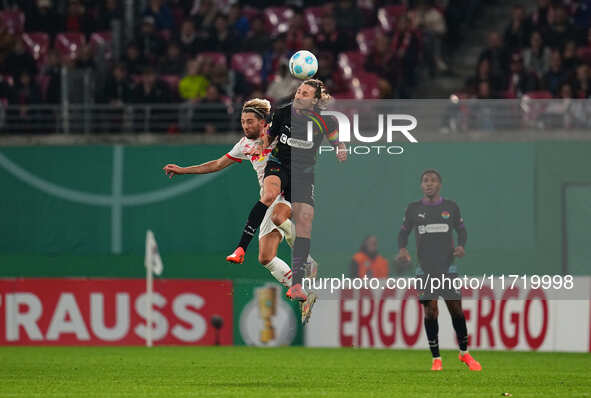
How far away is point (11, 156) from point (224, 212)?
12.0 ft

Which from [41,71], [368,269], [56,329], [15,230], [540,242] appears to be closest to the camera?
[540,242]

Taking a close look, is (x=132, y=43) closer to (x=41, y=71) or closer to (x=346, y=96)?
(x=41, y=71)

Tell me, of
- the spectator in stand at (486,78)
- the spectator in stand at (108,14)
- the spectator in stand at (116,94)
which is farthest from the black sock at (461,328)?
the spectator in stand at (108,14)

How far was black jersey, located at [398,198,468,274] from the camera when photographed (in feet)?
43.4

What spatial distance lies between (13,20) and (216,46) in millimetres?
4257

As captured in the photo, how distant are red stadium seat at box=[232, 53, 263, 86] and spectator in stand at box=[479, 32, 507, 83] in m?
4.04

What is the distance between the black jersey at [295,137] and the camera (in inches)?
460

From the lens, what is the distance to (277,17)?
23312mm

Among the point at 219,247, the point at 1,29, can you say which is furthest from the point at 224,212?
the point at 1,29

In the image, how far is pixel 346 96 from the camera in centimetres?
2080

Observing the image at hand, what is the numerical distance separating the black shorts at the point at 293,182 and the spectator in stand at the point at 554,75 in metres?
8.70

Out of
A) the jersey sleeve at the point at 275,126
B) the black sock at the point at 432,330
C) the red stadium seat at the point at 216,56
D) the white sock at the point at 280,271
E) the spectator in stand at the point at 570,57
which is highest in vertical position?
the red stadium seat at the point at 216,56

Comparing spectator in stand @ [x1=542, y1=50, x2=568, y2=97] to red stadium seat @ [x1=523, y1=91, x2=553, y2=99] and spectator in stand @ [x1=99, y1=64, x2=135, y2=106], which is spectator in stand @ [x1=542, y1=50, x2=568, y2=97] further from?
Result: spectator in stand @ [x1=99, y1=64, x2=135, y2=106]

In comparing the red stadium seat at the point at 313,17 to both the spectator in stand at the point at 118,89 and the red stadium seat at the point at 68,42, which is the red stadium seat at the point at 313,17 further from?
the red stadium seat at the point at 68,42
